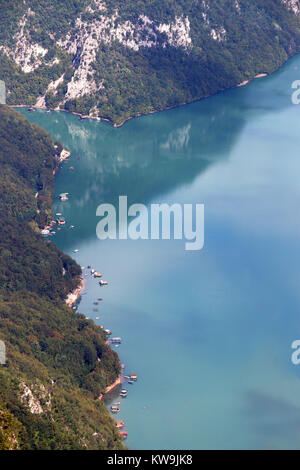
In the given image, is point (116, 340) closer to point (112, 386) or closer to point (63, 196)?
point (112, 386)

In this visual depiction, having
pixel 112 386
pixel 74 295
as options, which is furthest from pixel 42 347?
pixel 74 295

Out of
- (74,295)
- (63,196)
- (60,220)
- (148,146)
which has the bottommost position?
(74,295)

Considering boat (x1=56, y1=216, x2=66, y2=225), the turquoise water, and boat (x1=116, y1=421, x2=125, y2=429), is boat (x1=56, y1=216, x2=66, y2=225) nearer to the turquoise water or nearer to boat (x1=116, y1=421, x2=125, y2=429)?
the turquoise water

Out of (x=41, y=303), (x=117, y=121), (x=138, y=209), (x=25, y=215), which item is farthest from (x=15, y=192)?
(x=117, y=121)

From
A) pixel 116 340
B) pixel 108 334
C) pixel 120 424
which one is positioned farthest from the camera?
pixel 108 334

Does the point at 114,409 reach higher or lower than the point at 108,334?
lower
